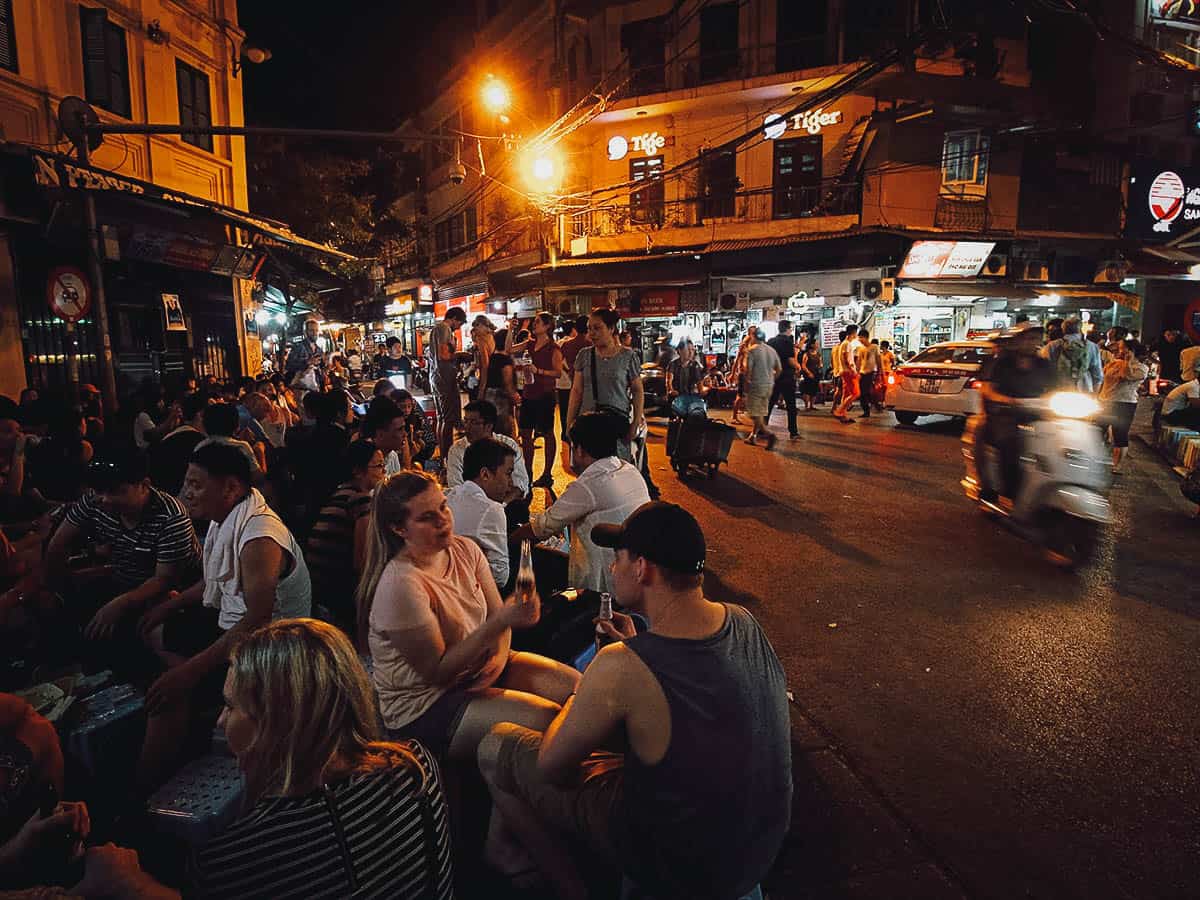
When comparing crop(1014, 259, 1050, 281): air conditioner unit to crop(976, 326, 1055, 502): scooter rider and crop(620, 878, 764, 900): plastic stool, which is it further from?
crop(620, 878, 764, 900): plastic stool

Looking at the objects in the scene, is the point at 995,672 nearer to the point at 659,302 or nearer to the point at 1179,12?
the point at 659,302

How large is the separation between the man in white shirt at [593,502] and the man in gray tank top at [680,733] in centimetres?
199

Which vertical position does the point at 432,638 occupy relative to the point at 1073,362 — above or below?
below

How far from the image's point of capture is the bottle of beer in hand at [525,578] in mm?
2498

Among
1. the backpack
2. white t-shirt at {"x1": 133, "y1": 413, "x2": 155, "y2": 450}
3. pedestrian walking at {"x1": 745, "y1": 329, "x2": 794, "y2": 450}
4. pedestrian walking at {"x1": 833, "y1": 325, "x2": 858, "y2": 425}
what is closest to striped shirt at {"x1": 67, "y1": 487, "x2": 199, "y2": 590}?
white t-shirt at {"x1": 133, "y1": 413, "x2": 155, "y2": 450}

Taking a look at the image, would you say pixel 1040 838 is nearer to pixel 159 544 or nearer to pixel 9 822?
pixel 9 822

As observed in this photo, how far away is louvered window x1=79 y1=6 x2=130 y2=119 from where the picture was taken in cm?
1232

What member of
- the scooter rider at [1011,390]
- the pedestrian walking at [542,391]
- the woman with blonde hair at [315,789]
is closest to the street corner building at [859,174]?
the pedestrian walking at [542,391]

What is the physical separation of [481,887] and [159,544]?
104 inches

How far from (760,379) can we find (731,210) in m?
11.6

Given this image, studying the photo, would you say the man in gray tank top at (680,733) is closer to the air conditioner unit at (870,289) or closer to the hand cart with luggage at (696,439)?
the hand cart with luggage at (696,439)

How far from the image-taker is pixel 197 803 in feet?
9.86

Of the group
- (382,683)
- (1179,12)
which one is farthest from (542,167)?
(382,683)

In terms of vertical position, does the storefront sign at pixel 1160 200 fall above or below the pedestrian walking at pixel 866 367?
above
